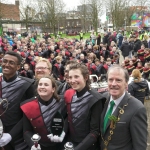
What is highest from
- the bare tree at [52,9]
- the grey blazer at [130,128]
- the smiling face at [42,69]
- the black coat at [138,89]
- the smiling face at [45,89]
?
the bare tree at [52,9]

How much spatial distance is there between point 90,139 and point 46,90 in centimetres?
80

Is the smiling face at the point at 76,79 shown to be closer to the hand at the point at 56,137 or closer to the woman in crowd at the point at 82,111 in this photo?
the woman in crowd at the point at 82,111

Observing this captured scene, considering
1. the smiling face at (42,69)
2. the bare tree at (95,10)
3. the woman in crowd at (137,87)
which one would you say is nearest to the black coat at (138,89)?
the woman in crowd at (137,87)

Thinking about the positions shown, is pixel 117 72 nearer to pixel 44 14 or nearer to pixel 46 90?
pixel 46 90

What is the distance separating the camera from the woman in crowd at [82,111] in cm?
289

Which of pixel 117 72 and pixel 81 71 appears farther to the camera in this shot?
pixel 81 71

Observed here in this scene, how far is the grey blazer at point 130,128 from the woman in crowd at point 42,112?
70 cm

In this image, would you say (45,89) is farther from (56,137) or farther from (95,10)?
(95,10)

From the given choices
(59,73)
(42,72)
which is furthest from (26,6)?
(42,72)

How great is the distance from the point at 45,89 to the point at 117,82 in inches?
35.5

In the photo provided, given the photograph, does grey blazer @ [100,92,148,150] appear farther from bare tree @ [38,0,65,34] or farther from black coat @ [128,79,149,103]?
bare tree @ [38,0,65,34]

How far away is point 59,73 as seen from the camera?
32.1ft

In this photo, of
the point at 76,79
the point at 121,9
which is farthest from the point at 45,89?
the point at 121,9

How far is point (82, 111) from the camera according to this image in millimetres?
2949
